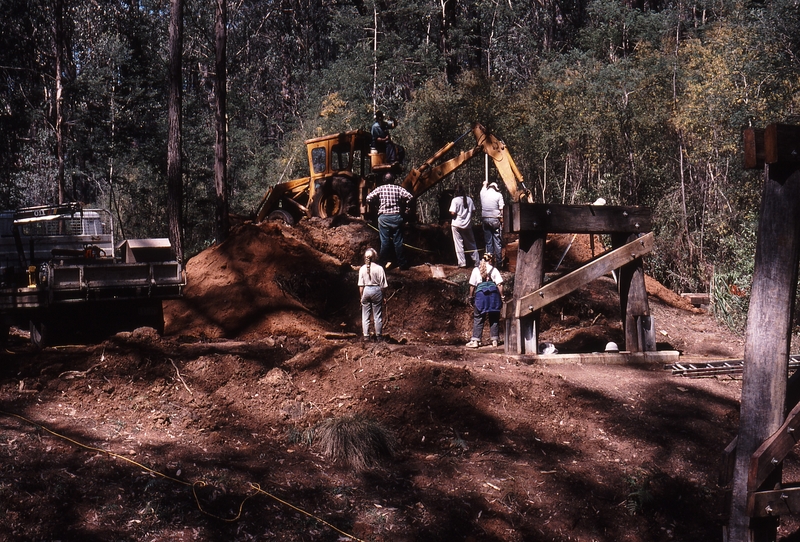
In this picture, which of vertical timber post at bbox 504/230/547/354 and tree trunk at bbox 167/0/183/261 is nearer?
vertical timber post at bbox 504/230/547/354

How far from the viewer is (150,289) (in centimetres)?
1154

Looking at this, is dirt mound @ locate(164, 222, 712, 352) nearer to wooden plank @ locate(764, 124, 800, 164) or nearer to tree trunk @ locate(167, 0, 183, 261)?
tree trunk @ locate(167, 0, 183, 261)

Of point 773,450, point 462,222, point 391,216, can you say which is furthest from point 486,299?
point 773,450

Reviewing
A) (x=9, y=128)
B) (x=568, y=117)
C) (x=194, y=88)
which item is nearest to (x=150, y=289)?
(x=568, y=117)

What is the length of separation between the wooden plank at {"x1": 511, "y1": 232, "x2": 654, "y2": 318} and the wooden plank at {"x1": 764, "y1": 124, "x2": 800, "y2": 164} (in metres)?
4.82

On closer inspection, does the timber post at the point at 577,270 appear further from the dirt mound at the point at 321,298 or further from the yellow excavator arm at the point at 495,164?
the yellow excavator arm at the point at 495,164

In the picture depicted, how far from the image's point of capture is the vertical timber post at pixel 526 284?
10.1 m

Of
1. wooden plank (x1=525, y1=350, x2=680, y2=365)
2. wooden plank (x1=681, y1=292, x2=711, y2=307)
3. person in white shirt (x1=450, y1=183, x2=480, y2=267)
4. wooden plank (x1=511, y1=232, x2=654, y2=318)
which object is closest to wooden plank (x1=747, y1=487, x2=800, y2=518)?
wooden plank (x1=511, y1=232, x2=654, y2=318)

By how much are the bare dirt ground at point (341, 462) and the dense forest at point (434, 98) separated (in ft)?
21.6

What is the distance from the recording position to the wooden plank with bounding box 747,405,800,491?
518 centimetres

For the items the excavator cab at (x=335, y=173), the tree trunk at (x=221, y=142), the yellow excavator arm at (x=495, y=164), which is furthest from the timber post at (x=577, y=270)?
the tree trunk at (x=221, y=142)

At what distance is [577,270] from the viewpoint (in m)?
10.1

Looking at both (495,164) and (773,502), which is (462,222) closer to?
(495,164)

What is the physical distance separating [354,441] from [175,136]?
568 inches
